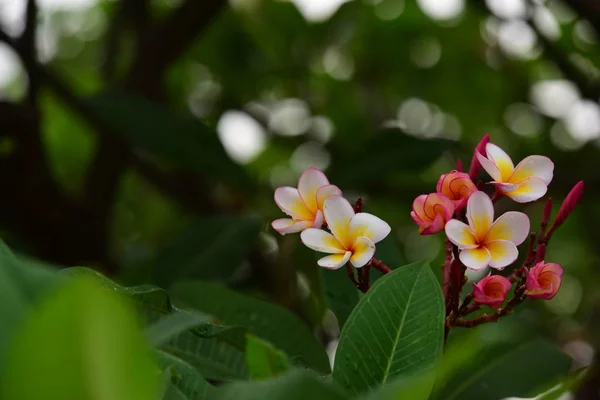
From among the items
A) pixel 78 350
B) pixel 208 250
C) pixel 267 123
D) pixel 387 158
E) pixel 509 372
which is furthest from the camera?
pixel 267 123

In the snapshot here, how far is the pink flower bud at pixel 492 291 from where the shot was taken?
438 mm

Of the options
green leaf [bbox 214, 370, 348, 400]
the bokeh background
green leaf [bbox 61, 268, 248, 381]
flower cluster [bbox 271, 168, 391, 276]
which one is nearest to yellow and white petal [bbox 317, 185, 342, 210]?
flower cluster [bbox 271, 168, 391, 276]

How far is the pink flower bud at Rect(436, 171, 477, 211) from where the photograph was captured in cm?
46

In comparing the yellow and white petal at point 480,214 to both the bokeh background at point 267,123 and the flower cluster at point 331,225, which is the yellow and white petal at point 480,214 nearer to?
the flower cluster at point 331,225

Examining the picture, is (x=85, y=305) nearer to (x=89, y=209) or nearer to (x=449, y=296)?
(x=449, y=296)

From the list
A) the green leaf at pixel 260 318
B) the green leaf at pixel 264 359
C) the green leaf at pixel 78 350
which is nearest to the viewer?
the green leaf at pixel 78 350

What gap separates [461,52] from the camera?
64.6 inches

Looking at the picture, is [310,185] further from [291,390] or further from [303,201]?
[291,390]

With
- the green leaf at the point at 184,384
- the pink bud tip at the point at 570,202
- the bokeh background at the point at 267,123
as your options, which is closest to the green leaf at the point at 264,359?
the green leaf at the point at 184,384

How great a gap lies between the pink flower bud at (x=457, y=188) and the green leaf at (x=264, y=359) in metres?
0.17

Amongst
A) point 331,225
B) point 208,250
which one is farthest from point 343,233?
point 208,250

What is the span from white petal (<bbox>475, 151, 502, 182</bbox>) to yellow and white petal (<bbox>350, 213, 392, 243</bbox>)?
0.07m

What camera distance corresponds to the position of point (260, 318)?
0.62 m

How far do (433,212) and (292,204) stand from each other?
0.34 ft
